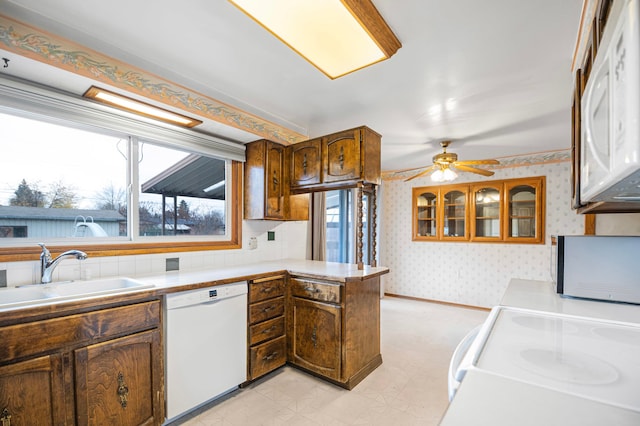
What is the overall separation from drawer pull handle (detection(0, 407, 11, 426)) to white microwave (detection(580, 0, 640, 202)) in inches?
89.9

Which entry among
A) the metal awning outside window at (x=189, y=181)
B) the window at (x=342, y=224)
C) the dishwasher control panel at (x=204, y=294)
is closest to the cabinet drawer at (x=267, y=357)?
the dishwasher control panel at (x=204, y=294)

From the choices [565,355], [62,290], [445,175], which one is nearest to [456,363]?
[565,355]

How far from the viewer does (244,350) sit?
2281 mm

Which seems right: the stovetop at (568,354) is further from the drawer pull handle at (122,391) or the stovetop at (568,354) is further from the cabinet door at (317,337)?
the drawer pull handle at (122,391)

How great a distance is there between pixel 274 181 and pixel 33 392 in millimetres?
2158

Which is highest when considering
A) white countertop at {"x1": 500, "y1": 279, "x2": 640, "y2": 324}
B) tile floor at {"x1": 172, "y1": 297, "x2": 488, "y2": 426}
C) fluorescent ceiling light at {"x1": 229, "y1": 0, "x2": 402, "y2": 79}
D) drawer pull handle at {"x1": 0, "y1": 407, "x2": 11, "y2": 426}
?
fluorescent ceiling light at {"x1": 229, "y1": 0, "x2": 402, "y2": 79}

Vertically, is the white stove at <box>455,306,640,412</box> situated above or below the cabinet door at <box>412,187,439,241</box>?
below

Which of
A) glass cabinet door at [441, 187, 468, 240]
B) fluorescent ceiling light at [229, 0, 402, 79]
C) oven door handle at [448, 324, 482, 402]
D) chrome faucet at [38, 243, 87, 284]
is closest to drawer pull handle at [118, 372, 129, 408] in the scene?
chrome faucet at [38, 243, 87, 284]

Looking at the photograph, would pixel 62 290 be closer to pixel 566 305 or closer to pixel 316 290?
pixel 316 290

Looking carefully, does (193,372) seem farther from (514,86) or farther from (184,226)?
(514,86)

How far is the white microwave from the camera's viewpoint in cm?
48

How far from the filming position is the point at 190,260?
261 centimetres

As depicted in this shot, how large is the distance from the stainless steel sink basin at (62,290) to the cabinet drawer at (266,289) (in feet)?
2.48

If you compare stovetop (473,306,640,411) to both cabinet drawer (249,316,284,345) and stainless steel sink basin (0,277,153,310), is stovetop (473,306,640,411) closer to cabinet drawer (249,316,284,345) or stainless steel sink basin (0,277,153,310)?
cabinet drawer (249,316,284,345)
